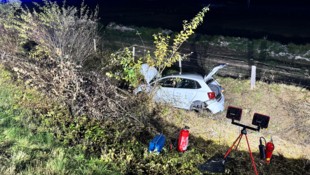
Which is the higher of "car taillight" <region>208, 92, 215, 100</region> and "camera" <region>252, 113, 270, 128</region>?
"camera" <region>252, 113, 270, 128</region>

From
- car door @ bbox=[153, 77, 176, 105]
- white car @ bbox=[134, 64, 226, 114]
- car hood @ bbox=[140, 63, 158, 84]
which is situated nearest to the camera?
white car @ bbox=[134, 64, 226, 114]

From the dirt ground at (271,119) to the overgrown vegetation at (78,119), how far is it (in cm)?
31

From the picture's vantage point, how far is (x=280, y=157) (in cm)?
1035

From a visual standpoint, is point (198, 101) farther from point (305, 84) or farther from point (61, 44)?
point (61, 44)

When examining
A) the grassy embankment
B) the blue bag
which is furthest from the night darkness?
the blue bag

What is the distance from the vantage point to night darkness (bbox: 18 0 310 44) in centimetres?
2147

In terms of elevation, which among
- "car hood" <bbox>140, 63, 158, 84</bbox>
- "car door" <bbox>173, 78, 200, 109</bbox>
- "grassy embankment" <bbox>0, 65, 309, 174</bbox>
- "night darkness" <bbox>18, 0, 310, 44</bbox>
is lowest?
"grassy embankment" <bbox>0, 65, 309, 174</bbox>

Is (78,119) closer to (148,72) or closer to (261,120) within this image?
(148,72)

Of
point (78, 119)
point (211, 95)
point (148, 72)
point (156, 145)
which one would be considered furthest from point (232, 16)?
point (156, 145)

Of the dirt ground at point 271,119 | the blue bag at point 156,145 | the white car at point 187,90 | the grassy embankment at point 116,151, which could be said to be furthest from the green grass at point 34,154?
the dirt ground at point 271,119

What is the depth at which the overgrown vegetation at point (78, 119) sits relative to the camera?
8039mm

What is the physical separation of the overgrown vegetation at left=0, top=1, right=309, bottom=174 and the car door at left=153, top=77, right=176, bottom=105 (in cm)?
32

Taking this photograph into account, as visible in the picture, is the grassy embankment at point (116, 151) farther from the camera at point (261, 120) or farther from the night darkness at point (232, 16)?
the night darkness at point (232, 16)

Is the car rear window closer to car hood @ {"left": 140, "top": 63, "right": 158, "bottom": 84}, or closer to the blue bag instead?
car hood @ {"left": 140, "top": 63, "right": 158, "bottom": 84}
